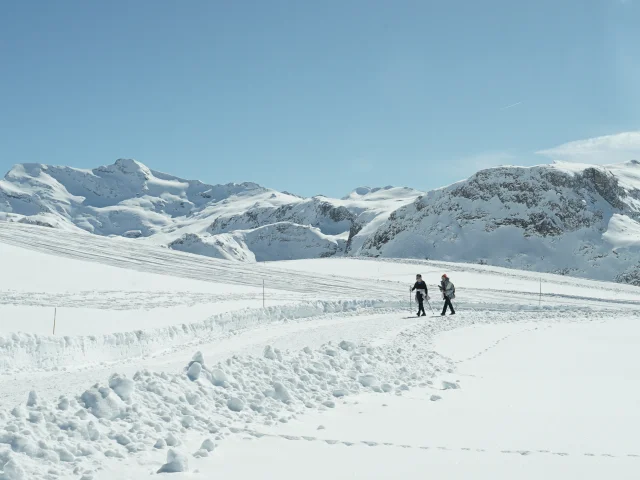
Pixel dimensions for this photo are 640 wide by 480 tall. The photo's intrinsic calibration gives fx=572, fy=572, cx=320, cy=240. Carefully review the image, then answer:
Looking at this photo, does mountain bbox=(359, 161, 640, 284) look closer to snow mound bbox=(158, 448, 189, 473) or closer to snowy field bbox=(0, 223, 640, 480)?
snowy field bbox=(0, 223, 640, 480)

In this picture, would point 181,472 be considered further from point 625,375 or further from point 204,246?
point 204,246

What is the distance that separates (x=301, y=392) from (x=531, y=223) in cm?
10293

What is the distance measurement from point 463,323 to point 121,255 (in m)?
24.1

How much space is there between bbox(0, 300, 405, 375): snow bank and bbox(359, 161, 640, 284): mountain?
79924mm

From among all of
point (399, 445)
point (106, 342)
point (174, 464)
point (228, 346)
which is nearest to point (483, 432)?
point (399, 445)

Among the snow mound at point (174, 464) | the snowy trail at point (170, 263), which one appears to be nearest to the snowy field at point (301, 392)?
the snow mound at point (174, 464)

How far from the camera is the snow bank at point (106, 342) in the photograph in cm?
1178

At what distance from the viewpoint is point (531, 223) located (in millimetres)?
103625

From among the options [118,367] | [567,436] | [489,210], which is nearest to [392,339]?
[118,367]

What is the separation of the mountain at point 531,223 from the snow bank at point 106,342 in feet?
262

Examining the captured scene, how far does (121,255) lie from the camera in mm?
35969

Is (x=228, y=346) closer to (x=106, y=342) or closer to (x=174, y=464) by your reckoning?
(x=106, y=342)

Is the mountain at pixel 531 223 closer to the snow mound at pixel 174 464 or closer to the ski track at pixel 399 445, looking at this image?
the ski track at pixel 399 445

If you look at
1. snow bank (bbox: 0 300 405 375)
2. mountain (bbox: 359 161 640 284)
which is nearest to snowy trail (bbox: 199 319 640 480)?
snow bank (bbox: 0 300 405 375)
